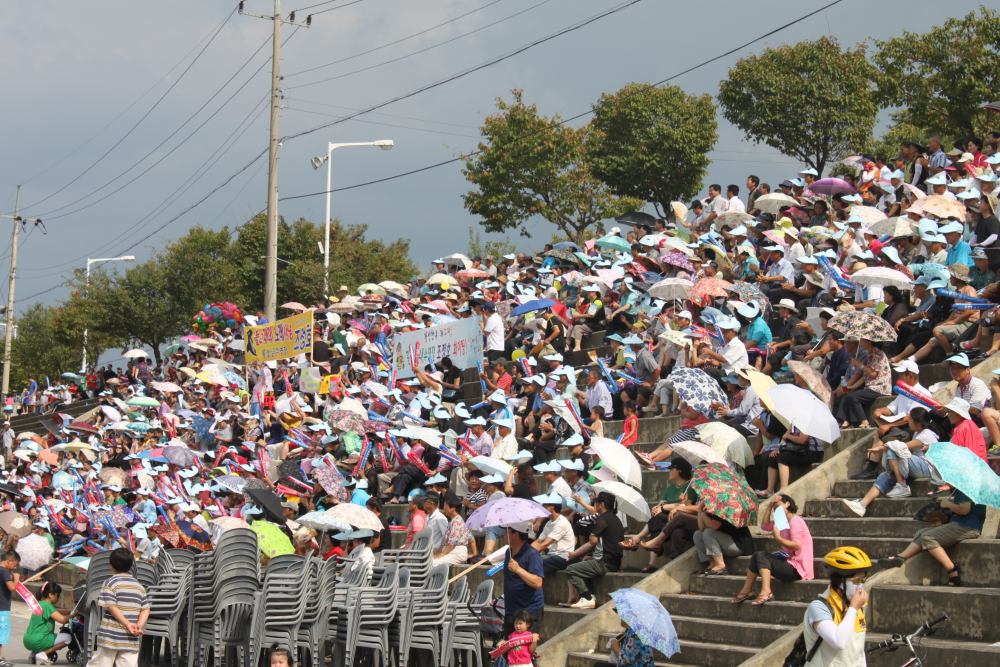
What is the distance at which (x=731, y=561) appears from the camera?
384 inches

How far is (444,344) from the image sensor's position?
19.1 meters

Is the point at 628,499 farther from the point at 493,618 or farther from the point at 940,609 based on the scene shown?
the point at 940,609

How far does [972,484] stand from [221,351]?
77.5ft

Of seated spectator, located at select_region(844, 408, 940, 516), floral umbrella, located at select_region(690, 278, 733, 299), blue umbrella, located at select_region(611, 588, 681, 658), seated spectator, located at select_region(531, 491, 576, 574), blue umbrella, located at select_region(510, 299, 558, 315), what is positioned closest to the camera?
blue umbrella, located at select_region(611, 588, 681, 658)

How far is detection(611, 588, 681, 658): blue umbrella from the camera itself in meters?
7.19

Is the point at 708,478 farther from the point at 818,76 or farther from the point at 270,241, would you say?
the point at 818,76

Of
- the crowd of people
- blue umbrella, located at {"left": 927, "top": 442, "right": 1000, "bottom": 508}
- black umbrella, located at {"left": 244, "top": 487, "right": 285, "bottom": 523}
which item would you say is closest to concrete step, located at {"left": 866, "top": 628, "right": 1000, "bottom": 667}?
the crowd of people

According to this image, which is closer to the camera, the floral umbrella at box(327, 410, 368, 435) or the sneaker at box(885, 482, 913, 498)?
the sneaker at box(885, 482, 913, 498)

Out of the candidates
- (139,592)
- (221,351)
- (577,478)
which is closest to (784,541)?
(577,478)

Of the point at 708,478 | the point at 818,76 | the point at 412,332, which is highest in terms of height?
the point at 818,76

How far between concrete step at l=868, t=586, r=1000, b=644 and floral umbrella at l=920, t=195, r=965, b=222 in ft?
25.0

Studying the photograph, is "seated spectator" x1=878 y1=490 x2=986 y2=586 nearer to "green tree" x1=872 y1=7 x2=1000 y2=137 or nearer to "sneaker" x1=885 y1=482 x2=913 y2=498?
"sneaker" x1=885 y1=482 x2=913 y2=498

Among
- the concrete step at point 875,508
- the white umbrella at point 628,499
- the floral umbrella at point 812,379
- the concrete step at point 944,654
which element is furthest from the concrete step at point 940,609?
the floral umbrella at point 812,379

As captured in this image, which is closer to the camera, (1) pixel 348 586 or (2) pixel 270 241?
(1) pixel 348 586
